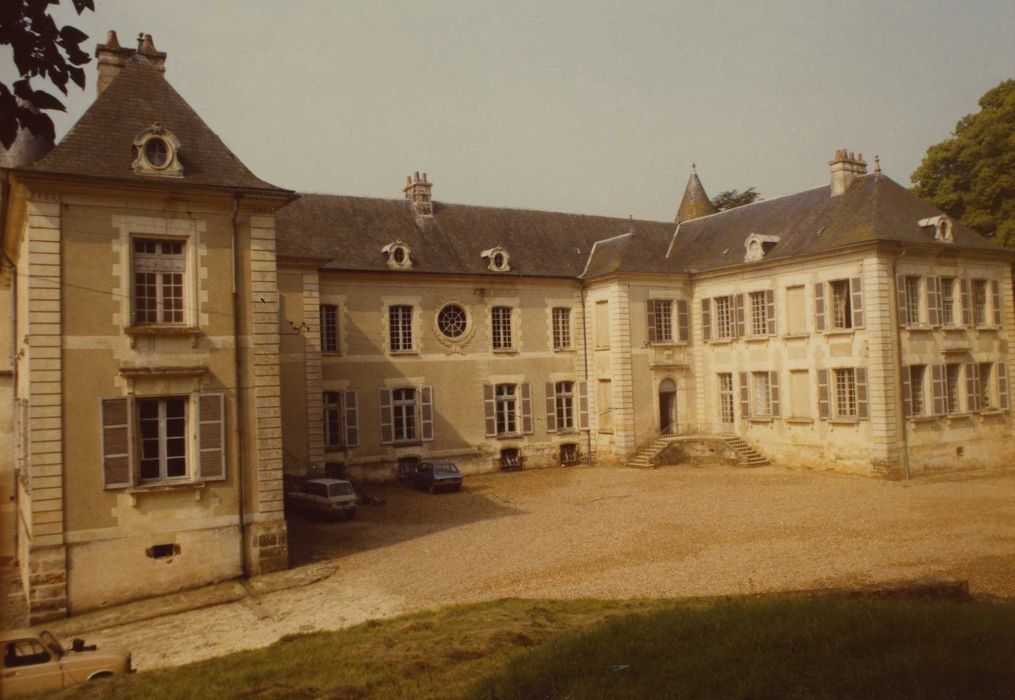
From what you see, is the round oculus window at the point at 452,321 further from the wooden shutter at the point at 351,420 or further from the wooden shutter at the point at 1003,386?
the wooden shutter at the point at 1003,386

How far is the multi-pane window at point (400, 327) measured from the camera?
25448 mm

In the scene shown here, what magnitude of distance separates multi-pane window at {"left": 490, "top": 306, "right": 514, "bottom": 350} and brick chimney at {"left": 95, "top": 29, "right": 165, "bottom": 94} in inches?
549

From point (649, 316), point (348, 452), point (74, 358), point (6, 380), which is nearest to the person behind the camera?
point (74, 358)

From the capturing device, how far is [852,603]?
315 inches

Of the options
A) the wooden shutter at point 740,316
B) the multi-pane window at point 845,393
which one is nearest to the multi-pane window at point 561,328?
the wooden shutter at point 740,316

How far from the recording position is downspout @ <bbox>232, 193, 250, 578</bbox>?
45.9ft

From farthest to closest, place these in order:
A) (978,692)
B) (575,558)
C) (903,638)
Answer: (575,558) < (903,638) < (978,692)

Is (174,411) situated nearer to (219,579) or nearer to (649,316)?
(219,579)

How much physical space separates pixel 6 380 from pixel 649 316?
1946 centimetres

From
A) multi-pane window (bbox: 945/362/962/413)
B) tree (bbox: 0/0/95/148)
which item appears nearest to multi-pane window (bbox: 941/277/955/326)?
multi-pane window (bbox: 945/362/962/413)

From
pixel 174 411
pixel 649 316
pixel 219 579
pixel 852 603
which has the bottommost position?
pixel 219 579

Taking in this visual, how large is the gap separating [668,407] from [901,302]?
856cm

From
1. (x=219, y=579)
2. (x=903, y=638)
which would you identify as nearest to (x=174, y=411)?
(x=219, y=579)

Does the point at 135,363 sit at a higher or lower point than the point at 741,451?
higher
